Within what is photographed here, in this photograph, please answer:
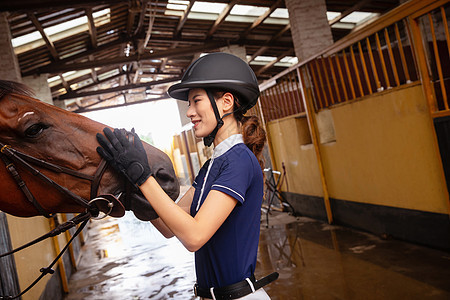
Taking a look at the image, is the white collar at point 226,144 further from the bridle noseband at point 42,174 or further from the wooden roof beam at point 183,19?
the wooden roof beam at point 183,19

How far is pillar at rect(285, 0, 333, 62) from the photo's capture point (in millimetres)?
6984

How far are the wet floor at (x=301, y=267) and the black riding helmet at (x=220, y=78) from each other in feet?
7.33

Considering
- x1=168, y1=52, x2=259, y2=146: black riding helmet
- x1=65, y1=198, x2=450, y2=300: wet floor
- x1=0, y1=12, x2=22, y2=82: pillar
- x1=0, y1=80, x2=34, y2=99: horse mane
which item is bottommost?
x1=65, y1=198, x2=450, y2=300: wet floor

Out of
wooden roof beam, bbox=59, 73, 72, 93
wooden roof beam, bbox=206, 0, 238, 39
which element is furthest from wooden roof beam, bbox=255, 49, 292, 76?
wooden roof beam, bbox=59, 73, 72, 93

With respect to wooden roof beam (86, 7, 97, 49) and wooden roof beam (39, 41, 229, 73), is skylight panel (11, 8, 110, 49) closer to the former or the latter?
wooden roof beam (86, 7, 97, 49)

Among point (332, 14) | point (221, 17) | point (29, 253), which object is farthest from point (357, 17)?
point (29, 253)

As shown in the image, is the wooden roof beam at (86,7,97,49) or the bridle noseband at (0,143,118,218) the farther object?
the wooden roof beam at (86,7,97,49)

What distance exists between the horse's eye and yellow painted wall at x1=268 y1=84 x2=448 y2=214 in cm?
321

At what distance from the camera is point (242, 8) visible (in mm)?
9672

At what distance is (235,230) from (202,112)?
0.42 meters

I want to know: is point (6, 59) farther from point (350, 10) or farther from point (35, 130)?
point (350, 10)

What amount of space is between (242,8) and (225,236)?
30.6ft

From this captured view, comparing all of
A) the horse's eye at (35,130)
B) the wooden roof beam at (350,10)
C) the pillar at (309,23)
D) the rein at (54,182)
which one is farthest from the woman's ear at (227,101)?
the wooden roof beam at (350,10)

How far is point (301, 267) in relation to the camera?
3748mm
